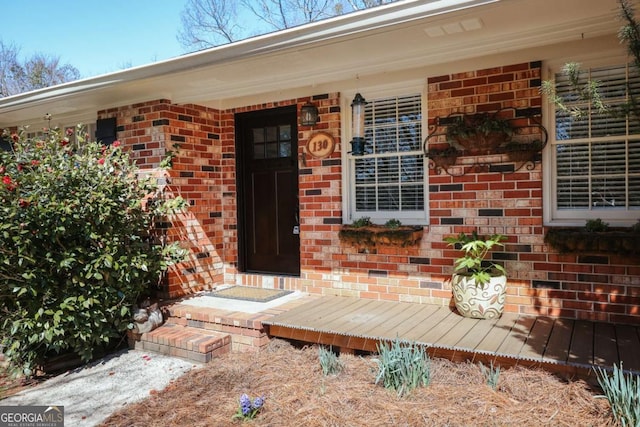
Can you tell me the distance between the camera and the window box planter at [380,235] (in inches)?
159

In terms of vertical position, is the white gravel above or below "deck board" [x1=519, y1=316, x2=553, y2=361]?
below

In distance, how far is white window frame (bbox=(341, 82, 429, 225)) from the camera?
4145 mm

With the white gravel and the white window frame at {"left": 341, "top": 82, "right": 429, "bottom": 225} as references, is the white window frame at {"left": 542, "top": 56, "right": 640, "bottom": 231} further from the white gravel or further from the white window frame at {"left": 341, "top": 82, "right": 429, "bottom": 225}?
the white gravel

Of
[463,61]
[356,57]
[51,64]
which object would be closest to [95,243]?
[356,57]

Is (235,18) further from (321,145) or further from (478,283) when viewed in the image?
(478,283)

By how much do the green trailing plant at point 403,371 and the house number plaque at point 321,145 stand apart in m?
2.31

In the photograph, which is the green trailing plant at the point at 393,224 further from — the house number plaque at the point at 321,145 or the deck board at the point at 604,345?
the deck board at the point at 604,345

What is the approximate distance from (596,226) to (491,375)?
59.3 inches

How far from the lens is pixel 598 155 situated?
3480mm

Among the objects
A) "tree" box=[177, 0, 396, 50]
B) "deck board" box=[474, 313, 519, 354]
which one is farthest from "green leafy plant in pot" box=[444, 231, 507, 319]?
"tree" box=[177, 0, 396, 50]

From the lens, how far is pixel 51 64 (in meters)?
16.1

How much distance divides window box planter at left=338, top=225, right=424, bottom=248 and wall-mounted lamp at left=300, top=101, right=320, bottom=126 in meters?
1.14

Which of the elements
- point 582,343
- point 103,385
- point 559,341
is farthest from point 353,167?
point 103,385

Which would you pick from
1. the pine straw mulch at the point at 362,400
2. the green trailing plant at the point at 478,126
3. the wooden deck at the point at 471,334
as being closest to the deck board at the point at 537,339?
the wooden deck at the point at 471,334
